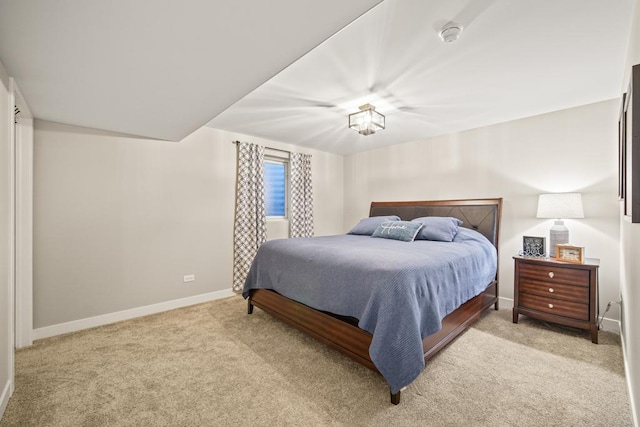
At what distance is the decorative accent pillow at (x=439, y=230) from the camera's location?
311 cm

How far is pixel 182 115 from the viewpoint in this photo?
245 centimetres

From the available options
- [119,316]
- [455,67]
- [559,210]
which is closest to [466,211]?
[559,210]

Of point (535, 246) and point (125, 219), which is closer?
point (535, 246)

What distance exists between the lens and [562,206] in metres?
2.64

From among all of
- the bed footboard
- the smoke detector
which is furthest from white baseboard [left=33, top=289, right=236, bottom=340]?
the smoke detector

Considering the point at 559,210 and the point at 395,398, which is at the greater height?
the point at 559,210

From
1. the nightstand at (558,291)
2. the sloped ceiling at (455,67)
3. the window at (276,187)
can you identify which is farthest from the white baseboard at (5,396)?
the nightstand at (558,291)

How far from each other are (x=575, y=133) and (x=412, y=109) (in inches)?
68.5

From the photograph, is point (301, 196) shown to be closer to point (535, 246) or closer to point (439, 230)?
point (439, 230)

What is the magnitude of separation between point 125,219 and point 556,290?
4.49 metres

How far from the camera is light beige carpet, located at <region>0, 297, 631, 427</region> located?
1528 millimetres

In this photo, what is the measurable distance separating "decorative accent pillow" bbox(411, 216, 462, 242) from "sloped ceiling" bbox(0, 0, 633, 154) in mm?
1298

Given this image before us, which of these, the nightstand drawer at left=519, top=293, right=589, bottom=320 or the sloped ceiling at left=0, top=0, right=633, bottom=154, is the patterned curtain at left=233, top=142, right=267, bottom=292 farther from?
the nightstand drawer at left=519, top=293, right=589, bottom=320

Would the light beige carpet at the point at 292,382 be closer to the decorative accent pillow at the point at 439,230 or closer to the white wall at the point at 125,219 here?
the white wall at the point at 125,219
